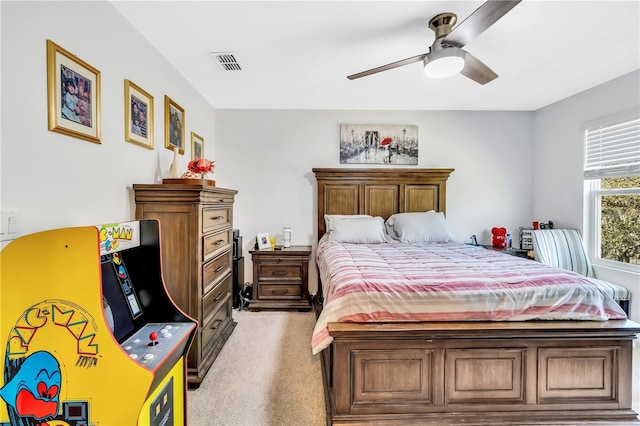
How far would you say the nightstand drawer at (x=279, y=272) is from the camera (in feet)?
11.5

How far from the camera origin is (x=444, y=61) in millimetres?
1947

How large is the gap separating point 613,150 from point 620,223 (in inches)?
30.1

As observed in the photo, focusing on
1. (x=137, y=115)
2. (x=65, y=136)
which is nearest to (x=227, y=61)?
(x=137, y=115)

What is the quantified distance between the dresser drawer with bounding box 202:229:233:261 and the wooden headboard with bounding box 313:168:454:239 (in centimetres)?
141

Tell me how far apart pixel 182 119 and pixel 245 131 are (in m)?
1.10

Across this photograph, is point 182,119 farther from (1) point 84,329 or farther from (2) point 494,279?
(2) point 494,279

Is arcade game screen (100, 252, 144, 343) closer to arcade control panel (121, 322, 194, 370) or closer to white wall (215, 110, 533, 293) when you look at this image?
arcade control panel (121, 322, 194, 370)

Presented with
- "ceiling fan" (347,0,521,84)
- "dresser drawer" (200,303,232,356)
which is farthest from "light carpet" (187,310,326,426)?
"ceiling fan" (347,0,521,84)

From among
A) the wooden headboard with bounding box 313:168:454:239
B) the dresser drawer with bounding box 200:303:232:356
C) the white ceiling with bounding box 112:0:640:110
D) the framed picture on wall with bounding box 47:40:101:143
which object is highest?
the white ceiling with bounding box 112:0:640:110

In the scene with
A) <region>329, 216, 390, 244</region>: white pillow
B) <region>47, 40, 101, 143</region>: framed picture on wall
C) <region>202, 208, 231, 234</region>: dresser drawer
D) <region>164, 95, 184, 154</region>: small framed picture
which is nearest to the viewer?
<region>47, 40, 101, 143</region>: framed picture on wall

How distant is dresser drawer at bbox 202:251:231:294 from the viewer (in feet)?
7.25

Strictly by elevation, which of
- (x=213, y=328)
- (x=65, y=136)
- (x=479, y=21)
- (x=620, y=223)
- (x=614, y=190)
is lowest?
(x=213, y=328)

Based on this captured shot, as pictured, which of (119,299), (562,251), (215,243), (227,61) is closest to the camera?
(119,299)

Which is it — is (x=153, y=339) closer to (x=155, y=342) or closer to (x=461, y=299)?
(x=155, y=342)
